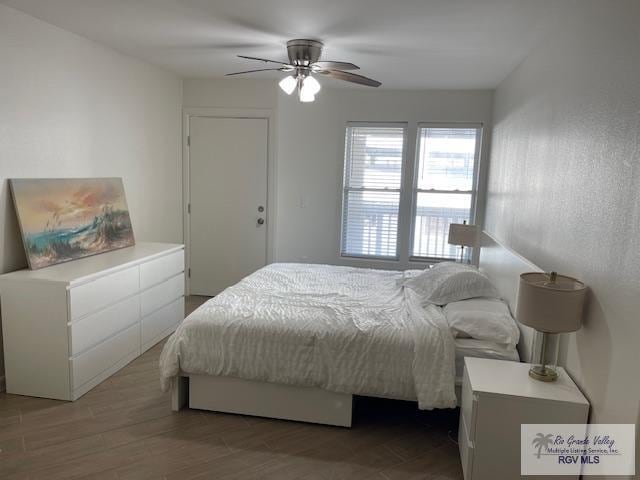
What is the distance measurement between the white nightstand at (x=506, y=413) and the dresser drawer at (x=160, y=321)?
104 inches

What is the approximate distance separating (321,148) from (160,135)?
1730 mm

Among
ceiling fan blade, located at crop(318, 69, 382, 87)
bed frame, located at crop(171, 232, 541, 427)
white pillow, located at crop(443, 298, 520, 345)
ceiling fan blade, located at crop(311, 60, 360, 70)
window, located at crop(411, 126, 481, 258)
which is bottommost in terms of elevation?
bed frame, located at crop(171, 232, 541, 427)

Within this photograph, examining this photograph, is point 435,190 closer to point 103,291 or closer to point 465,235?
point 465,235

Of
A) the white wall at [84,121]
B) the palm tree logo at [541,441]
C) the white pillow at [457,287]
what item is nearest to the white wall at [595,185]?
the palm tree logo at [541,441]

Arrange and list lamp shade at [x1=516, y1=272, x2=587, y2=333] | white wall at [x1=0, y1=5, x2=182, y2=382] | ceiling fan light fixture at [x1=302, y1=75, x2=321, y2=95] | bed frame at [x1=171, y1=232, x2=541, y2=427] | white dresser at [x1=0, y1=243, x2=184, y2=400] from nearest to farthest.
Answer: lamp shade at [x1=516, y1=272, x2=587, y2=333] → bed frame at [x1=171, y1=232, x2=541, y2=427] → white dresser at [x1=0, y1=243, x2=184, y2=400] → white wall at [x1=0, y1=5, x2=182, y2=382] → ceiling fan light fixture at [x1=302, y1=75, x2=321, y2=95]

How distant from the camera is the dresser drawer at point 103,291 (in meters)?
2.99

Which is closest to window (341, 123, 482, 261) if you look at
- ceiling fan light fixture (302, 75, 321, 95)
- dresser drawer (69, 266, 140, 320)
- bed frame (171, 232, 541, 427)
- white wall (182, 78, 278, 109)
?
white wall (182, 78, 278, 109)

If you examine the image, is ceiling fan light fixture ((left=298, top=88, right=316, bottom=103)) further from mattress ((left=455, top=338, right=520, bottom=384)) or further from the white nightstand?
the white nightstand

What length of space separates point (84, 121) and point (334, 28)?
208 centimetres

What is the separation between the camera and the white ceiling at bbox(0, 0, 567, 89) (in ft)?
8.94

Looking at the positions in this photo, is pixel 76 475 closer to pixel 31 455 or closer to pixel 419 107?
pixel 31 455

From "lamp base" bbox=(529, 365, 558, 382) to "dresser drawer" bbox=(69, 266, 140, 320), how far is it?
2.64 m

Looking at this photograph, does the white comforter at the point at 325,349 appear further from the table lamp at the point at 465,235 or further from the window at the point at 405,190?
the window at the point at 405,190

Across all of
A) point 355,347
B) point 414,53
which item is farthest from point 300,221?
point 355,347
